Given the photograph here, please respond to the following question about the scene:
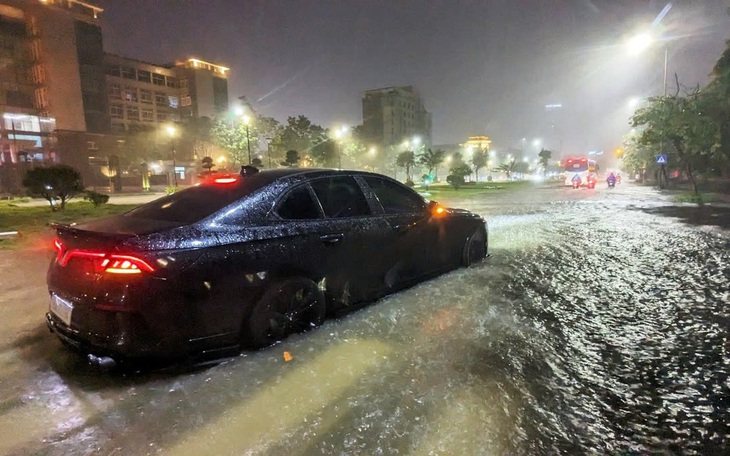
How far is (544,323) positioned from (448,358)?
1.24 meters

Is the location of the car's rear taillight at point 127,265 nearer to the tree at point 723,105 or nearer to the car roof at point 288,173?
the car roof at point 288,173

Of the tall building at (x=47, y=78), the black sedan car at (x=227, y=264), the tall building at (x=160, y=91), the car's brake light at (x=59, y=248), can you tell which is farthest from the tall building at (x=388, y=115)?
the car's brake light at (x=59, y=248)

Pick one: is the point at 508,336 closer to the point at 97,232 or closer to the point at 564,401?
the point at 564,401

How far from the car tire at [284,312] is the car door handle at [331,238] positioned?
1.29 ft

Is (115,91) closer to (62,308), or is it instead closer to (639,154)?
(639,154)

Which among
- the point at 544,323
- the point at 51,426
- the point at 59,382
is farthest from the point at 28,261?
the point at 544,323

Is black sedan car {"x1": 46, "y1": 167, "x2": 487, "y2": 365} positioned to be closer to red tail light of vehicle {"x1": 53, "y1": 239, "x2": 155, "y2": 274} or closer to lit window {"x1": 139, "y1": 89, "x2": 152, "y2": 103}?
red tail light of vehicle {"x1": 53, "y1": 239, "x2": 155, "y2": 274}

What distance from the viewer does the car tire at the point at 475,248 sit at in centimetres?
600


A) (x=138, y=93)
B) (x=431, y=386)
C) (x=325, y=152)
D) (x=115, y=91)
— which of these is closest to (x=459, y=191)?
(x=325, y=152)

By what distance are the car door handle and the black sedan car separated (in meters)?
0.01

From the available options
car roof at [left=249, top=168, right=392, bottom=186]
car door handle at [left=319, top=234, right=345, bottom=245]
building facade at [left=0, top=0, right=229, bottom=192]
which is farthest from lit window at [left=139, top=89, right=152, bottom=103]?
car door handle at [left=319, top=234, right=345, bottom=245]

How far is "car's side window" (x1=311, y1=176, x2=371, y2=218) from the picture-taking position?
4102 mm

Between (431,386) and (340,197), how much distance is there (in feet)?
6.85

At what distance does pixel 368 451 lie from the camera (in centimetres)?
227
